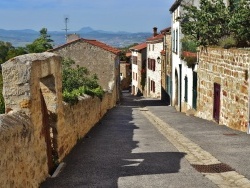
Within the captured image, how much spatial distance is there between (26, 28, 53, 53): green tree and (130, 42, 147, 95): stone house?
47.3 ft

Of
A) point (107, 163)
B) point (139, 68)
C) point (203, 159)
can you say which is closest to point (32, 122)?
point (107, 163)

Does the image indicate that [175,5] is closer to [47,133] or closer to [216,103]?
[216,103]

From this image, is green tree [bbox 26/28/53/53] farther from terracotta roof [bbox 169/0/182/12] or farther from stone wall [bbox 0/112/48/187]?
stone wall [bbox 0/112/48/187]

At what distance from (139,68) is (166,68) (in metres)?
20.7

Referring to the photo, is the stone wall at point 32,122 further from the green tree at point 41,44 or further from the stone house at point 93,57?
the green tree at point 41,44

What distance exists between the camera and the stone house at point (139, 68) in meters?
58.6

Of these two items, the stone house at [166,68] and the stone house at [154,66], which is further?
the stone house at [154,66]

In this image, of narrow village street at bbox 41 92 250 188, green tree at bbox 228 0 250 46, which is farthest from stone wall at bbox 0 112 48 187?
green tree at bbox 228 0 250 46

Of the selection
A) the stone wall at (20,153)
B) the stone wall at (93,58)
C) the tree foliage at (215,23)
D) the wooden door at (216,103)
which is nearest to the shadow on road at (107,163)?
the stone wall at (20,153)

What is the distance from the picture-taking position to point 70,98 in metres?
12.1

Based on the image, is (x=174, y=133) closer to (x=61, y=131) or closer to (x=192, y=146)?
(x=192, y=146)

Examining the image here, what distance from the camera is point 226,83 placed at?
16422 millimetres

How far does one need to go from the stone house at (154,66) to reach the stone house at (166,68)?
203cm

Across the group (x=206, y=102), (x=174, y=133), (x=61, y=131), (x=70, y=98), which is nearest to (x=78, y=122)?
(x=70, y=98)
